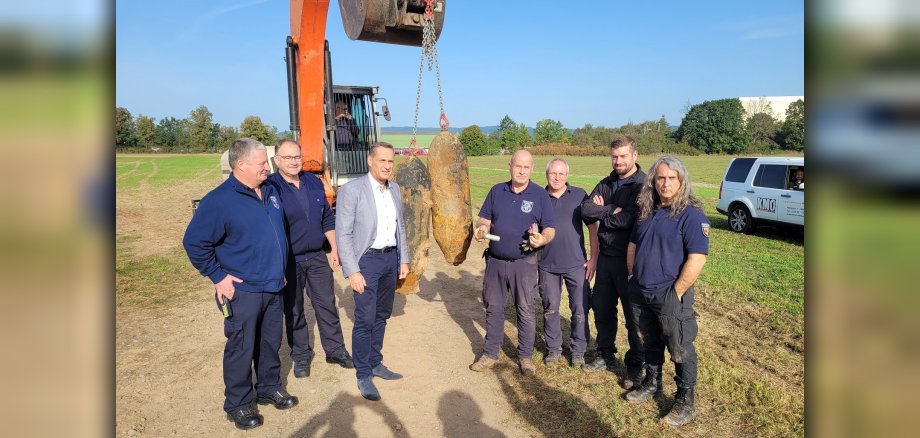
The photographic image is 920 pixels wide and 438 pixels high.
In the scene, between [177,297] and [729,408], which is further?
[177,297]

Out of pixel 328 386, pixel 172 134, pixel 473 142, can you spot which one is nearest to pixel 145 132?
pixel 172 134

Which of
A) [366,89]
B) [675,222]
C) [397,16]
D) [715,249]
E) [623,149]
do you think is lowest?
[715,249]

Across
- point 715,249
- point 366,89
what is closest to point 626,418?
point 715,249

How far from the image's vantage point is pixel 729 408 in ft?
13.8

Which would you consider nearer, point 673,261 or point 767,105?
point 673,261

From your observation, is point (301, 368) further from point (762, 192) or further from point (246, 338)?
point (762, 192)

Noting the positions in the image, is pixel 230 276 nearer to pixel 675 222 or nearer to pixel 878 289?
pixel 675 222

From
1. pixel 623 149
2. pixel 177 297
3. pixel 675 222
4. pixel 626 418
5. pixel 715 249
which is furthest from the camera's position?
pixel 715 249

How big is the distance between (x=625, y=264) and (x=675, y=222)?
101cm

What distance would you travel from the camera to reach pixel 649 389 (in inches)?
172

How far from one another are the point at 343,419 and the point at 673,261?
2929 mm

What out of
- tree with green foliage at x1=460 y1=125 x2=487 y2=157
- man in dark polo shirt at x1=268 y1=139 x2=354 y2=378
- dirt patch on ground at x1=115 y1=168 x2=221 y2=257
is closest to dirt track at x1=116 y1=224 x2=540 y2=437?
man in dark polo shirt at x1=268 y1=139 x2=354 y2=378

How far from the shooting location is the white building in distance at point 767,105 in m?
70.4

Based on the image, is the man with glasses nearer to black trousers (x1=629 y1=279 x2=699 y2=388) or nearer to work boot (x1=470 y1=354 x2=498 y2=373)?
work boot (x1=470 y1=354 x2=498 y2=373)
